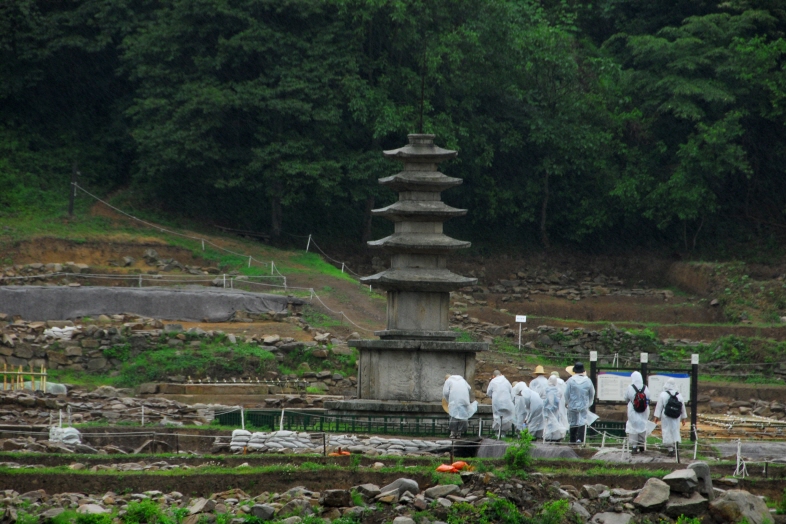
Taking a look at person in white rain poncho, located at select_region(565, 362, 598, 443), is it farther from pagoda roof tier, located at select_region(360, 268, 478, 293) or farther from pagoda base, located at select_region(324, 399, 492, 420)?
pagoda roof tier, located at select_region(360, 268, 478, 293)

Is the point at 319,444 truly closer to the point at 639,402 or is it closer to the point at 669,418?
the point at 639,402

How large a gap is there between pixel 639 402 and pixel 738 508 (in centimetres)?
469

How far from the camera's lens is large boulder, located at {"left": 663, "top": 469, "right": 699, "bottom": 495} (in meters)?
18.4

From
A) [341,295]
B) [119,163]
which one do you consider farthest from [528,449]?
[119,163]

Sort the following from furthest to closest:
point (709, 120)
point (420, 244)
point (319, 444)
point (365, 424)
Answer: point (709, 120), point (420, 244), point (365, 424), point (319, 444)

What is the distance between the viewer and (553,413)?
23.0 meters

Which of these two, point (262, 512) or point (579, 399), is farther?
point (579, 399)

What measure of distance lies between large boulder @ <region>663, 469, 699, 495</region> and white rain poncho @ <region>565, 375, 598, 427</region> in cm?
467

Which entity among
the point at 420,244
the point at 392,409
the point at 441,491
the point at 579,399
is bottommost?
the point at 441,491

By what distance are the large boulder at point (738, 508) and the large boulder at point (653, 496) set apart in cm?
70

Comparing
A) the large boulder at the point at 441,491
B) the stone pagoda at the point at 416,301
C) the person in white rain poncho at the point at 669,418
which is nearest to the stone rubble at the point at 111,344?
the stone pagoda at the point at 416,301

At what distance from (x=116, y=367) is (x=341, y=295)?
30.2 ft

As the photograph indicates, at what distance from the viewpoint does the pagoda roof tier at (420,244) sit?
87.7 ft

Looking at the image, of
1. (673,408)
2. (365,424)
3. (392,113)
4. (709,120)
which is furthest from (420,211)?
(709,120)
